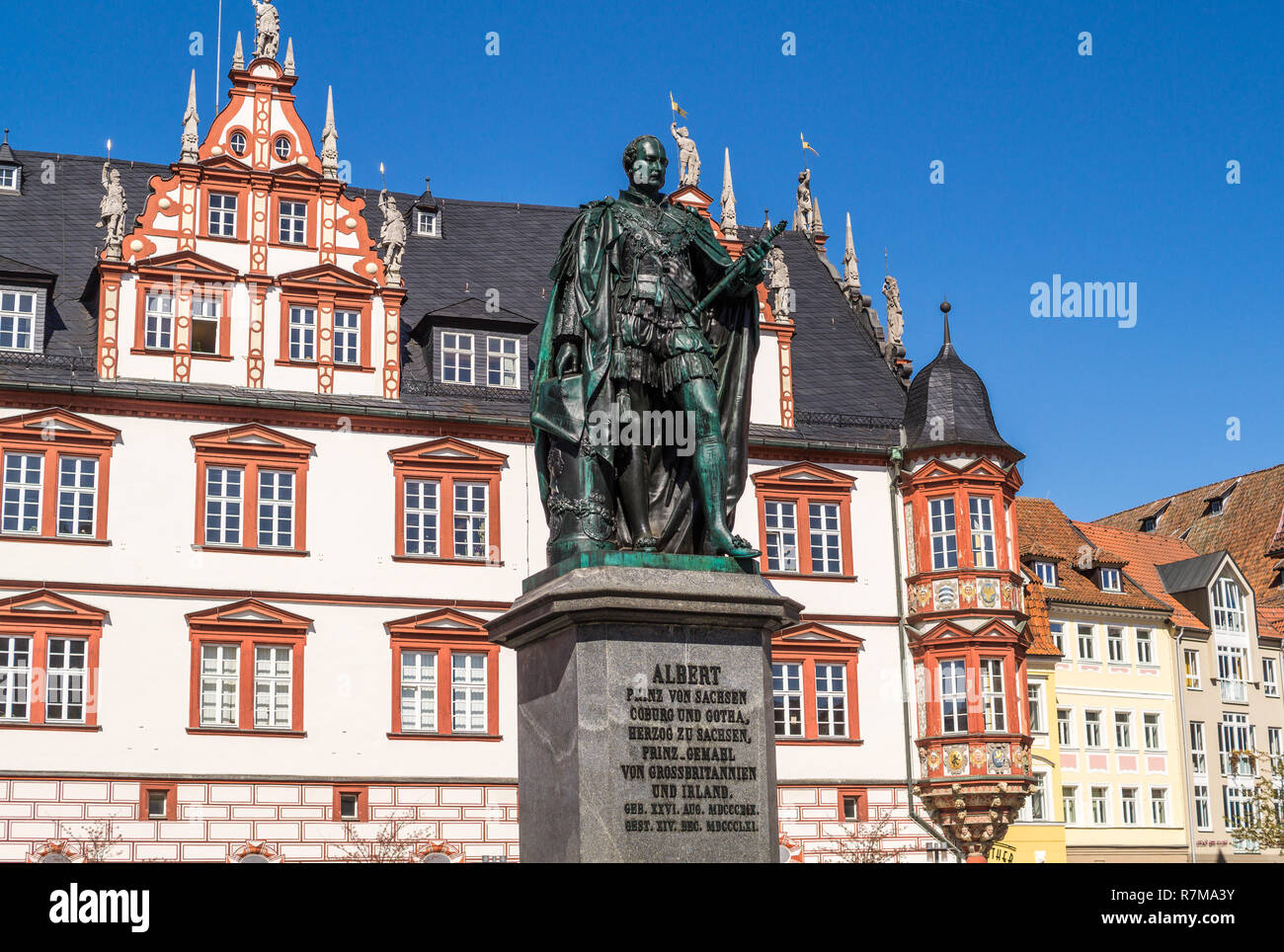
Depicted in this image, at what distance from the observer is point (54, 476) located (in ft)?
106

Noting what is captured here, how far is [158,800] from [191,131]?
1232cm

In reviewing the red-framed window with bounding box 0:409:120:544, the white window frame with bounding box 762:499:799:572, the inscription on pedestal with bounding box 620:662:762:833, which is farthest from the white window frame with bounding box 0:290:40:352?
the inscription on pedestal with bounding box 620:662:762:833

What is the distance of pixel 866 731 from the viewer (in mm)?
36438

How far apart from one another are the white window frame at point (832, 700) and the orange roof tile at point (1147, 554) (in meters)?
18.5

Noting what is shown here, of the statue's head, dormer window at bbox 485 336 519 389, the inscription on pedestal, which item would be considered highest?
dormer window at bbox 485 336 519 389

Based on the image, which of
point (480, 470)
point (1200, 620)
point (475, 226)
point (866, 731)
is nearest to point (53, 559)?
point (480, 470)

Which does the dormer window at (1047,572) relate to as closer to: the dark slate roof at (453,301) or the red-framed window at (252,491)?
the dark slate roof at (453,301)

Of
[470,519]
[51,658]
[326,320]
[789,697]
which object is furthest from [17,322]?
[789,697]

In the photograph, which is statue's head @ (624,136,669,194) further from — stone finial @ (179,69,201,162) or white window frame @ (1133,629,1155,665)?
white window frame @ (1133,629,1155,665)

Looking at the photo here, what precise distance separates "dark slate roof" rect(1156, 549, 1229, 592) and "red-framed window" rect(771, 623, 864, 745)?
2108cm

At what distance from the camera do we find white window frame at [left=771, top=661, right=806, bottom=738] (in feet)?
118

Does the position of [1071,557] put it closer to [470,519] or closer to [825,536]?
[825,536]

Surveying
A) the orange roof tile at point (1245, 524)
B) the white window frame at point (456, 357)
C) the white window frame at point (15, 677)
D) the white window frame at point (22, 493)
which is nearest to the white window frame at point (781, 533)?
the white window frame at point (456, 357)
